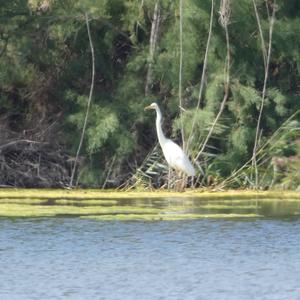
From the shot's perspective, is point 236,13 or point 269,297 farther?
point 236,13

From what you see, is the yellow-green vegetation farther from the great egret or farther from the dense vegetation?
the dense vegetation

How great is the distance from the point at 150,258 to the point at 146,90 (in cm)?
808

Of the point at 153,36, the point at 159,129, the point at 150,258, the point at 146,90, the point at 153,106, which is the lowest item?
the point at 150,258

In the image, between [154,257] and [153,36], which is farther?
[153,36]

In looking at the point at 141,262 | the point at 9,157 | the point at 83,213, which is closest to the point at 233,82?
the point at 9,157

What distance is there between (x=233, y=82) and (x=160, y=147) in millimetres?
1467

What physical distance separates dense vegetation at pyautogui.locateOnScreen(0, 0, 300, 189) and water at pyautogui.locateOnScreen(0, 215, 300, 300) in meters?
4.24

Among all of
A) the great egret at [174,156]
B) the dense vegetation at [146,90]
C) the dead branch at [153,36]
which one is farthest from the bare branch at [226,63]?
the dead branch at [153,36]

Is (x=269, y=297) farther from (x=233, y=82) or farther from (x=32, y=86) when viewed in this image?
(x=32, y=86)

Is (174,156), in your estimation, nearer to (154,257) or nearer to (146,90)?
(146,90)

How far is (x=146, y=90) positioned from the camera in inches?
793

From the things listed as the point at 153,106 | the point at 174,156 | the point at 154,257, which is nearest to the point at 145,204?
the point at 174,156

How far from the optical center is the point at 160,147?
19.5m

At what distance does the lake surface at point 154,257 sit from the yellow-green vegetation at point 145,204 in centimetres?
16
